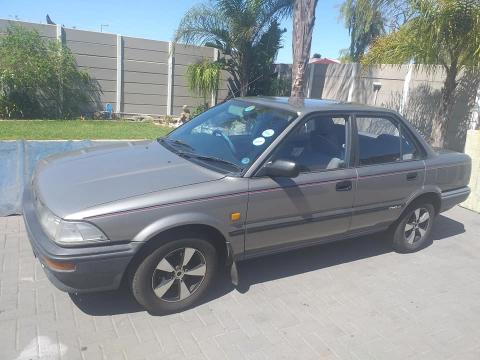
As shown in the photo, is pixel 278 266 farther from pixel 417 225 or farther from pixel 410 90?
pixel 410 90

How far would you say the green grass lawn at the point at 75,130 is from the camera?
949 centimetres

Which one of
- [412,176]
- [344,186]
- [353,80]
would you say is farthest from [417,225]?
[353,80]

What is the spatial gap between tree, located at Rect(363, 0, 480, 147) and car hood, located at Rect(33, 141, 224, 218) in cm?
507

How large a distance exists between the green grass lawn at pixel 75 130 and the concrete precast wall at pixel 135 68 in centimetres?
150

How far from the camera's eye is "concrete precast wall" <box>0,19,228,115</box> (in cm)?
1320

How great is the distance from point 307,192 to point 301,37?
5849 millimetres

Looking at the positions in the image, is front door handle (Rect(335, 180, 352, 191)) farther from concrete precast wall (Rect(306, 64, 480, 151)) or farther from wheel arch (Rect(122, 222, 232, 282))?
concrete precast wall (Rect(306, 64, 480, 151))

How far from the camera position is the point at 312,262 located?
4512 millimetres

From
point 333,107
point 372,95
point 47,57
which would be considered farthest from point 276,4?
point 333,107

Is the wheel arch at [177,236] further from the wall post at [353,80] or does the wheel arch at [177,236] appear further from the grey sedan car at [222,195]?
the wall post at [353,80]

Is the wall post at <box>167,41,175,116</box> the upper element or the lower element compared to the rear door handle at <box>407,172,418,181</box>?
upper

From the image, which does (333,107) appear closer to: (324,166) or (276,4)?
(324,166)

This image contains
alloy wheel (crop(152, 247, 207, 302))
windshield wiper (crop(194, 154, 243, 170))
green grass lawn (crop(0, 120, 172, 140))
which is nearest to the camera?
alloy wheel (crop(152, 247, 207, 302))

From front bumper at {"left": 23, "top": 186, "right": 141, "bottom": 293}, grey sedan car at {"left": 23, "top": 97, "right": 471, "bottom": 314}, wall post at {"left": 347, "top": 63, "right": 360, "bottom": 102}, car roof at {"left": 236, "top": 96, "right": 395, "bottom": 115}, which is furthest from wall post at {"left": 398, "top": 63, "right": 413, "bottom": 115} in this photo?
front bumper at {"left": 23, "top": 186, "right": 141, "bottom": 293}
